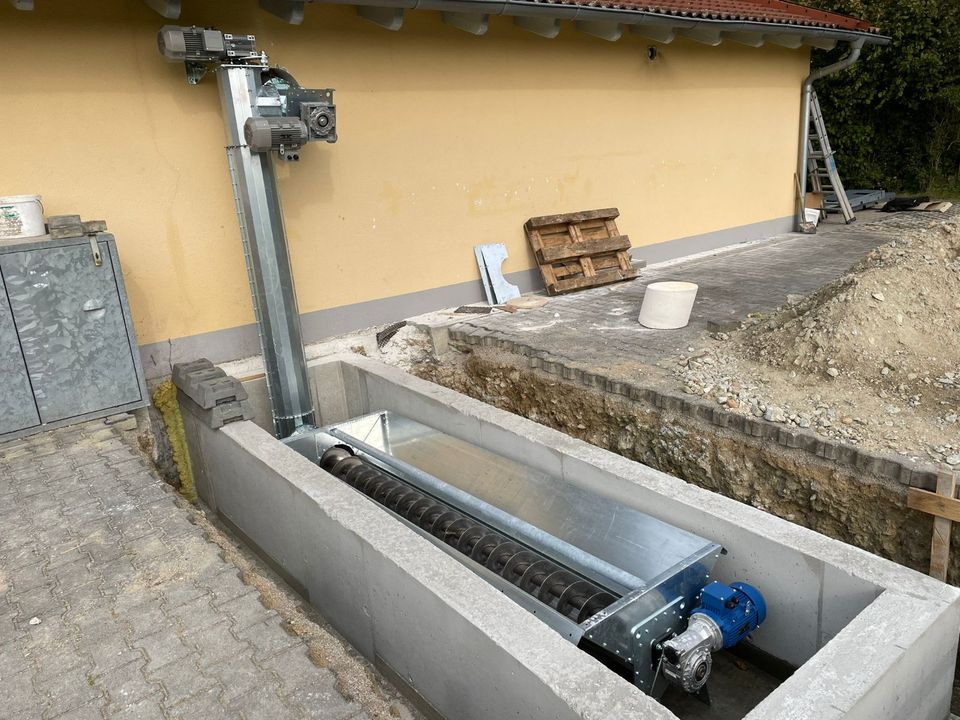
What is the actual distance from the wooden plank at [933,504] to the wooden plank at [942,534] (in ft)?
0.11

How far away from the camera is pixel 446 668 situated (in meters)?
3.14

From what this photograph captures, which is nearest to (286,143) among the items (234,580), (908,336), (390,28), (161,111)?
(161,111)

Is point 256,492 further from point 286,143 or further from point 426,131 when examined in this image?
point 426,131

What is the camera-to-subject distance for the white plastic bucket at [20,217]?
4.98m

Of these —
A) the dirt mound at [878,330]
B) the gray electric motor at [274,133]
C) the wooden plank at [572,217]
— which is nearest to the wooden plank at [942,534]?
the dirt mound at [878,330]

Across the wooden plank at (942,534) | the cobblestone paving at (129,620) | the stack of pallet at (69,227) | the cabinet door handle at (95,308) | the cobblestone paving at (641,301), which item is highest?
the stack of pallet at (69,227)

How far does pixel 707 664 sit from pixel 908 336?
380 centimetres

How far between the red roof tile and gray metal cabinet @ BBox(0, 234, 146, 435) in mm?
4950

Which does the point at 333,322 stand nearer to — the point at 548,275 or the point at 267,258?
the point at 267,258

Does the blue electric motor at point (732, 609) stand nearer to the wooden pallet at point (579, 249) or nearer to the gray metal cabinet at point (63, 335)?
the gray metal cabinet at point (63, 335)

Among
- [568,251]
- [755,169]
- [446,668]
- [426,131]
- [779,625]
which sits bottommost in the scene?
[779,625]

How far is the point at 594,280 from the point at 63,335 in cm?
612

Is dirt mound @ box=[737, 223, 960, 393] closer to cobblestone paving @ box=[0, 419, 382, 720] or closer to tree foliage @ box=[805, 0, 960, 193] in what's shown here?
cobblestone paving @ box=[0, 419, 382, 720]

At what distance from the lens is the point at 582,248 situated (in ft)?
29.7
